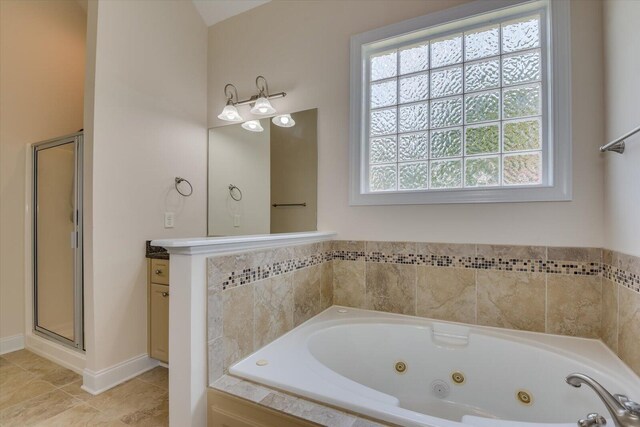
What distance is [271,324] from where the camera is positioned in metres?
1.49

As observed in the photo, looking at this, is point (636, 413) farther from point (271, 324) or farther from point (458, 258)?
point (271, 324)

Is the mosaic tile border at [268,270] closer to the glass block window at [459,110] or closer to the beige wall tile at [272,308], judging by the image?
the beige wall tile at [272,308]

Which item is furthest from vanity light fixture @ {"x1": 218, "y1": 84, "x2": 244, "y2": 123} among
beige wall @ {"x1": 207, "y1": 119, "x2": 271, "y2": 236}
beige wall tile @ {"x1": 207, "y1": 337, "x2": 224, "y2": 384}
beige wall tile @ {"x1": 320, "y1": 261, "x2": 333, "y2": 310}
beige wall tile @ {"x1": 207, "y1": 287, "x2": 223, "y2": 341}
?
beige wall tile @ {"x1": 207, "y1": 337, "x2": 224, "y2": 384}

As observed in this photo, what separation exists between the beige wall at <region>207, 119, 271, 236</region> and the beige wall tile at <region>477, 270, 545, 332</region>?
153 centimetres

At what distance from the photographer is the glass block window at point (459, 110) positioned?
5.49 feet

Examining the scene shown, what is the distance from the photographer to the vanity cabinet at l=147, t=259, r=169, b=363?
81.3 inches

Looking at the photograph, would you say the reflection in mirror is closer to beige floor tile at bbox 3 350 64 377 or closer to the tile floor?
the tile floor

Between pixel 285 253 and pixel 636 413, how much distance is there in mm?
1392

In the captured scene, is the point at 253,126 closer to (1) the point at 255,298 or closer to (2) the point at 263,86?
(2) the point at 263,86

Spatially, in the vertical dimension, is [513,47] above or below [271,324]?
above

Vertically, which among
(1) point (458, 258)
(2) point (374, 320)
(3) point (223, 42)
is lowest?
(2) point (374, 320)

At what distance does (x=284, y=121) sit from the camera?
7.47 feet

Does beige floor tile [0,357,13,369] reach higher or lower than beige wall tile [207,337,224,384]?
lower

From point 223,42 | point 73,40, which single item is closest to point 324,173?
point 223,42
